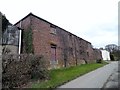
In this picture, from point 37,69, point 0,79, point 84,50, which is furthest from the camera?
point 84,50

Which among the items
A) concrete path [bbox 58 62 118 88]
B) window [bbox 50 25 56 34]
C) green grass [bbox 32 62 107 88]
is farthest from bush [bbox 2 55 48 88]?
window [bbox 50 25 56 34]

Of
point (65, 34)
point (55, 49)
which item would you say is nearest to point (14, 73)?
point (55, 49)

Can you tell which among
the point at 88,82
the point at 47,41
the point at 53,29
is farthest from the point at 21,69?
the point at 53,29

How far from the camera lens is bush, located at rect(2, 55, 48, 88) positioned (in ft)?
38.5

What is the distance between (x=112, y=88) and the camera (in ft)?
40.6

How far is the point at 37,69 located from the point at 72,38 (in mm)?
16112

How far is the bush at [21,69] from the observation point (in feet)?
38.5

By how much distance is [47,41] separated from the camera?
2308 cm

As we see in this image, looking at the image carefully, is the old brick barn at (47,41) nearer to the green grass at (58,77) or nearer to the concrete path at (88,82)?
the green grass at (58,77)

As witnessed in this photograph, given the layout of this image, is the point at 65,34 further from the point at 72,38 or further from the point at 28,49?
the point at 28,49

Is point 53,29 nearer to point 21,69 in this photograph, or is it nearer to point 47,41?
point 47,41

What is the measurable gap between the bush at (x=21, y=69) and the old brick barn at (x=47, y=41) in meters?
3.19

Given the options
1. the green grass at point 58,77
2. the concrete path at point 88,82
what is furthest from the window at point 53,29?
the concrete path at point 88,82

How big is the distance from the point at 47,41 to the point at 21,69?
1034 centimetres
